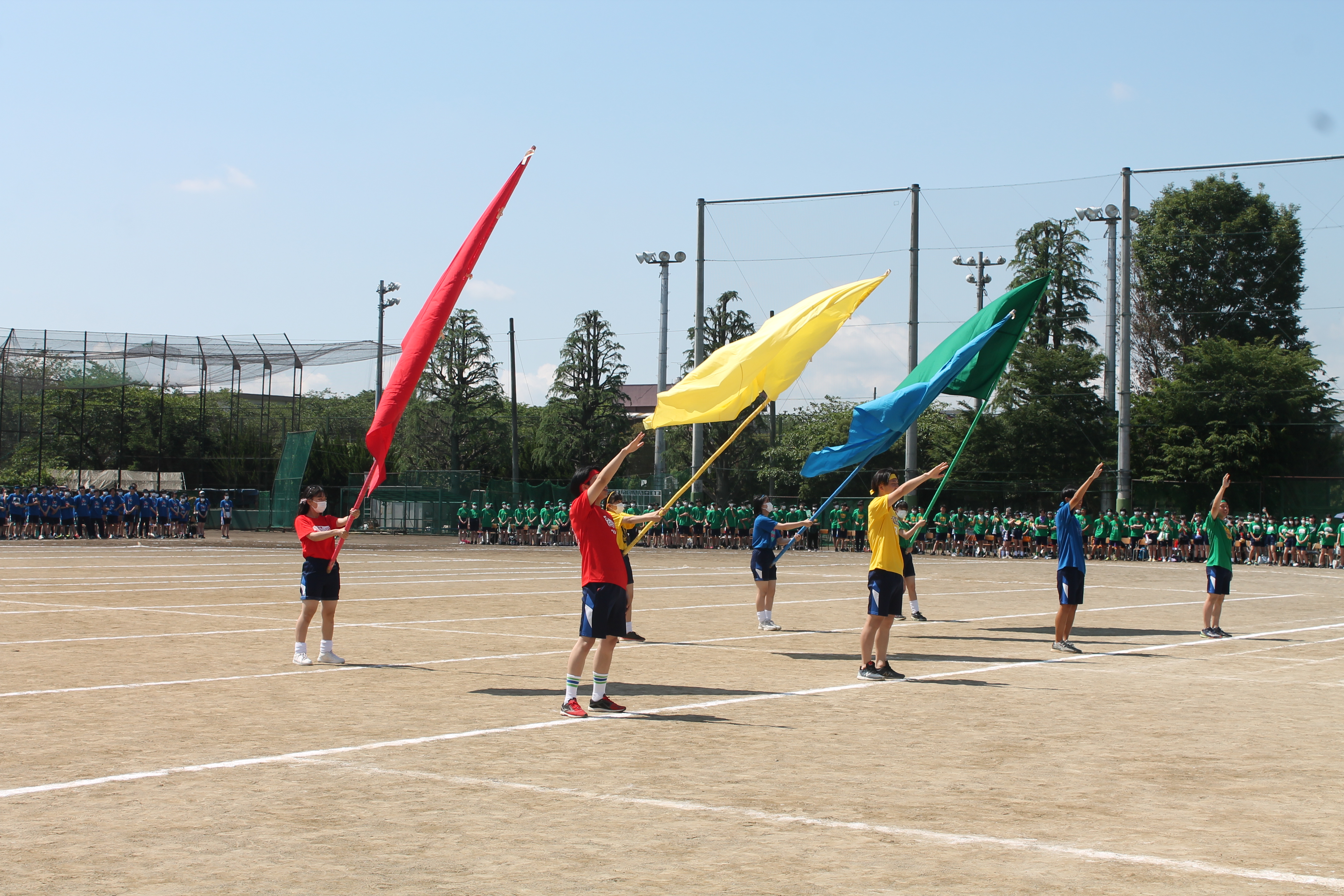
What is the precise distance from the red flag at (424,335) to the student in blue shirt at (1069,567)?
6.79 metres

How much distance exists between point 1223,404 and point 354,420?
128 feet

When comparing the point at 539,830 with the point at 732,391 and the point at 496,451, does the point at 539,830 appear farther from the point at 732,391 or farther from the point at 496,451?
the point at 496,451

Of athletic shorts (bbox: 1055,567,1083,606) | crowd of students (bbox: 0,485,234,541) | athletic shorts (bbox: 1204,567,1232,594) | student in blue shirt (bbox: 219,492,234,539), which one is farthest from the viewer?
student in blue shirt (bbox: 219,492,234,539)

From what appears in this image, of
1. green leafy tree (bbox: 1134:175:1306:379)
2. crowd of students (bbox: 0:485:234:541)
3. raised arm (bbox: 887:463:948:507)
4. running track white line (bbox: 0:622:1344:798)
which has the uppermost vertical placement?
green leafy tree (bbox: 1134:175:1306:379)

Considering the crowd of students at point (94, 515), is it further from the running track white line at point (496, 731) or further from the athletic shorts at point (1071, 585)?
the running track white line at point (496, 731)

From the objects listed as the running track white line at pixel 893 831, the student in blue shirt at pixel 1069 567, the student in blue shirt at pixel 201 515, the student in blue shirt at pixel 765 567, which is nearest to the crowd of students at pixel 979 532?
the student in blue shirt at pixel 201 515

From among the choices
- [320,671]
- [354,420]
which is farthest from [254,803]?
[354,420]

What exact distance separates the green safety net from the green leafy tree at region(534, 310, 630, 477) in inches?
633

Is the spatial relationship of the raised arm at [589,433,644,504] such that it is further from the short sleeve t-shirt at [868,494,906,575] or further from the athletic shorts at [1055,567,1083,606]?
the athletic shorts at [1055,567,1083,606]

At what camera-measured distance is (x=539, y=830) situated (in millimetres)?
6000

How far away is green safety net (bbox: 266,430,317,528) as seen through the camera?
175 feet

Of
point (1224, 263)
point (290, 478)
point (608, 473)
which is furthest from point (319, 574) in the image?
point (1224, 263)

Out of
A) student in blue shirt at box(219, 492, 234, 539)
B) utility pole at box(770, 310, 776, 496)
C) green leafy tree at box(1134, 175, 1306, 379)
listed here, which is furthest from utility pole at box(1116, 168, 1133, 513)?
student in blue shirt at box(219, 492, 234, 539)

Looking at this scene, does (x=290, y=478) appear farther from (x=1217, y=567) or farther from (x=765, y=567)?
(x=1217, y=567)
